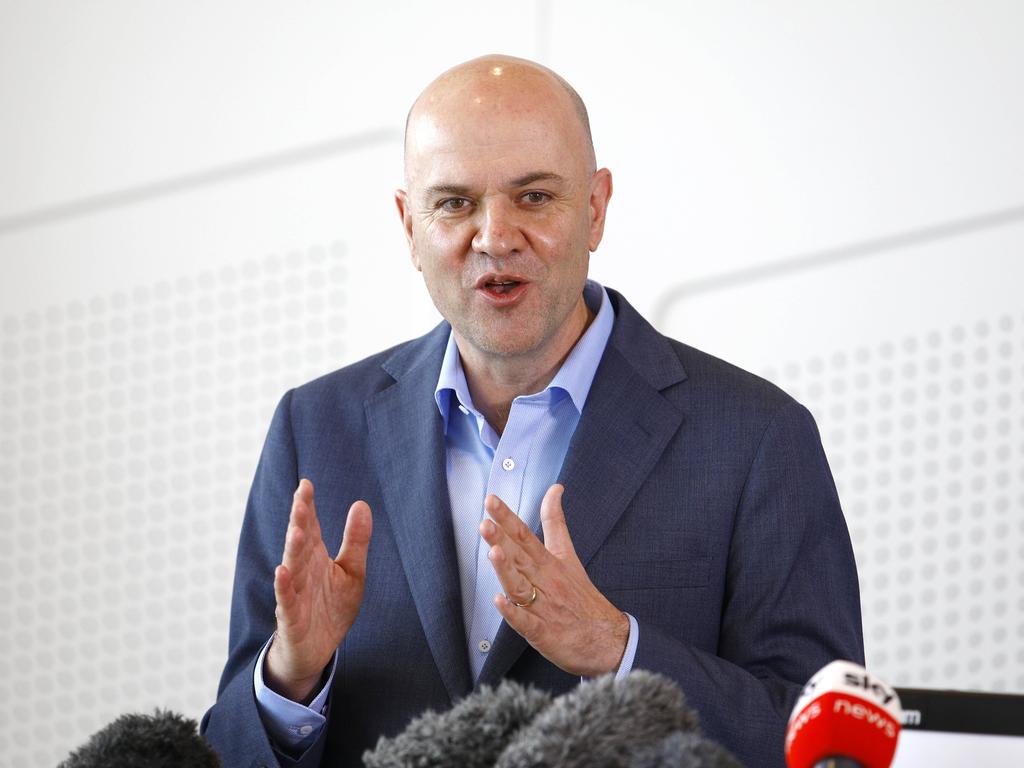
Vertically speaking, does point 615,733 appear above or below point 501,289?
below

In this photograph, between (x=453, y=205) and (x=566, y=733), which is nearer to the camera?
(x=566, y=733)

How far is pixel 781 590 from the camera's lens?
194 cm

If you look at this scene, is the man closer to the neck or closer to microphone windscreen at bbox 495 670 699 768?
the neck

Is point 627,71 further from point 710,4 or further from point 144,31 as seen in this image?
point 144,31

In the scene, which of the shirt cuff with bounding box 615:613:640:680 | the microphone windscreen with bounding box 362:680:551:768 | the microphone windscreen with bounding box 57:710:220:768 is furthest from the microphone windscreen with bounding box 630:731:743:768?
the shirt cuff with bounding box 615:613:640:680

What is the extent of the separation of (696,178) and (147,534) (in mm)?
1711

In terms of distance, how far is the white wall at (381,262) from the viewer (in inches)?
127

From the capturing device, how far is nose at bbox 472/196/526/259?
2016 mm

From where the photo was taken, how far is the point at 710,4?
346 cm

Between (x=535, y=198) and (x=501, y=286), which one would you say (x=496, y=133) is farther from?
(x=501, y=286)

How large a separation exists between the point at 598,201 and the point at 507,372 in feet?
0.98

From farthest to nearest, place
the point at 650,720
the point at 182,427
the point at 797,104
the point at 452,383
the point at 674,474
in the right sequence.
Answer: the point at 182,427
the point at 797,104
the point at 452,383
the point at 674,474
the point at 650,720

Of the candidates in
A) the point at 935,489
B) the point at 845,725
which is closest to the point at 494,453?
the point at 845,725

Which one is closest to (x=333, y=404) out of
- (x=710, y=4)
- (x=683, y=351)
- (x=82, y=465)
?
(x=683, y=351)
